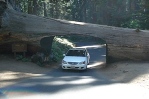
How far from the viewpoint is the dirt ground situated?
43.0 feet

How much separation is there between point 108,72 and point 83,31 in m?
4.47

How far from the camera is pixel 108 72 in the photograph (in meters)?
17.3

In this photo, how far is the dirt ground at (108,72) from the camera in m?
13.1

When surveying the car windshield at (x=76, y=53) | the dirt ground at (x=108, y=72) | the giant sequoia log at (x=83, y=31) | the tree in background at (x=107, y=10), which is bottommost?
the dirt ground at (x=108, y=72)

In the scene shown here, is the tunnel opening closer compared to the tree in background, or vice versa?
the tunnel opening

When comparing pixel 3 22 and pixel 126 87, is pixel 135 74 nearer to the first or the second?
pixel 126 87

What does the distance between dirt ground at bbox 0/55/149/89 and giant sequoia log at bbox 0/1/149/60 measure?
118 centimetres

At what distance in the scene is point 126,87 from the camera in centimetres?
1155

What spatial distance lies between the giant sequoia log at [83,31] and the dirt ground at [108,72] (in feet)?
3.88

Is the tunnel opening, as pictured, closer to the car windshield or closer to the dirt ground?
the car windshield

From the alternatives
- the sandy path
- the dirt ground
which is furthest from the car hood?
the dirt ground

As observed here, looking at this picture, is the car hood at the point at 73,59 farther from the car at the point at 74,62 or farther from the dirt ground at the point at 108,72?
the dirt ground at the point at 108,72

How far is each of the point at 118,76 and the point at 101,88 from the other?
4.45 meters

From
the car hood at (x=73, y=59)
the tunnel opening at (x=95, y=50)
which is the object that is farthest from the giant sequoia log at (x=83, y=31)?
the car hood at (x=73, y=59)
